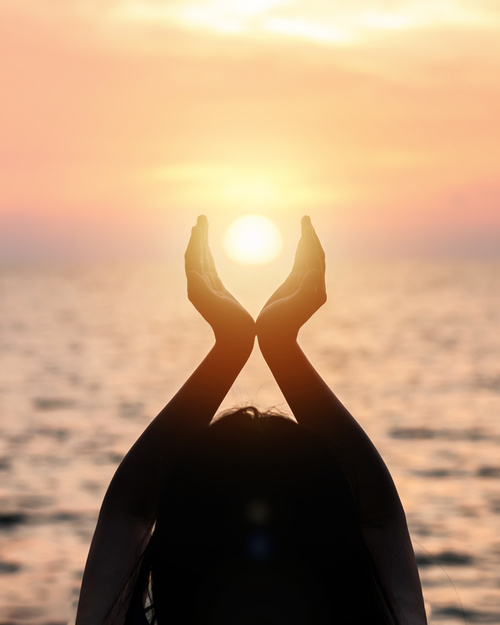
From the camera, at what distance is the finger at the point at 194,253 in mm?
2678

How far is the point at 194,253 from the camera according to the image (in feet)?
9.00

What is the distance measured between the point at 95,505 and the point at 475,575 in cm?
553

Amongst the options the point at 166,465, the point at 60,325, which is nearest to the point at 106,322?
the point at 60,325

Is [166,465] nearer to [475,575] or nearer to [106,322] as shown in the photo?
[475,575]

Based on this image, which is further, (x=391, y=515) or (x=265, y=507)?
(x=391, y=515)

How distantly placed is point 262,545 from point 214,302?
72 cm

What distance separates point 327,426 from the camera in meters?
2.38

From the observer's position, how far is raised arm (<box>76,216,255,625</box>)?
232 centimetres

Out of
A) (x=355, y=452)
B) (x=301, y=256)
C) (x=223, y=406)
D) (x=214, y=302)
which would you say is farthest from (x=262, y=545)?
(x=223, y=406)

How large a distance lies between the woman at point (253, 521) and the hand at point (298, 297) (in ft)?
0.07

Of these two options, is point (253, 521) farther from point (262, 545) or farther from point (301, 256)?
point (301, 256)

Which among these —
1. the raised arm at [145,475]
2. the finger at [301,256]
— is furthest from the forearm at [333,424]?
the finger at [301,256]

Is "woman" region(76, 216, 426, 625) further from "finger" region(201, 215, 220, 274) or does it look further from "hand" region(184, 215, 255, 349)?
"finger" region(201, 215, 220, 274)

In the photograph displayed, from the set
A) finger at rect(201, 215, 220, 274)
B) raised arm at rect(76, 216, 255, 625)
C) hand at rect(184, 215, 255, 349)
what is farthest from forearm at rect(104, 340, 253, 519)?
finger at rect(201, 215, 220, 274)
